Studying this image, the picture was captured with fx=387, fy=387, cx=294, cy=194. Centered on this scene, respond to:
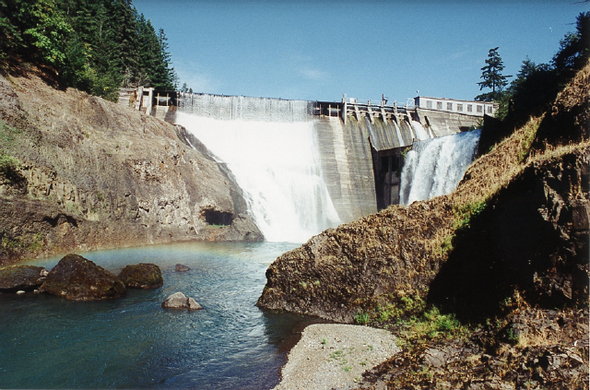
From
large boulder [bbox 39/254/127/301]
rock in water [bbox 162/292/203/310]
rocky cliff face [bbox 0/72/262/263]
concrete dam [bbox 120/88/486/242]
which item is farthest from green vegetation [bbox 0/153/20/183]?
concrete dam [bbox 120/88/486/242]

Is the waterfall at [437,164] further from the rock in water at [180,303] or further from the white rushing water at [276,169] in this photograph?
the rock in water at [180,303]

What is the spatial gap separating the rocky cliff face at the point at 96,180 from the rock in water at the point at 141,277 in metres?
7.73

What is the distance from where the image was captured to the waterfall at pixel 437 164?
109 ft

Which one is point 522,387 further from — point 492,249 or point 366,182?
point 366,182

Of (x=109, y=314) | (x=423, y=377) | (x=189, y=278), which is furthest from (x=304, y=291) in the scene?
(x=189, y=278)

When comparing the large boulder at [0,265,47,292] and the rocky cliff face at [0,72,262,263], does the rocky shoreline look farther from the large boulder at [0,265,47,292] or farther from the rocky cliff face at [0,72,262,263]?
the rocky cliff face at [0,72,262,263]

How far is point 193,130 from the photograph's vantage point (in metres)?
46.4

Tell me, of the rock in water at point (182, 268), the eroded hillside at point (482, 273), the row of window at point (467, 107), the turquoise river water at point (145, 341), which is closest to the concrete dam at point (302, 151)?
the row of window at point (467, 107)

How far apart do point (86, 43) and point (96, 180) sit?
24588 mm

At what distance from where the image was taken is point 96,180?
27922 mm

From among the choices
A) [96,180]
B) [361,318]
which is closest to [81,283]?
[361,318]

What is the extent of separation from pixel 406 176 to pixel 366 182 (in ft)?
24.4

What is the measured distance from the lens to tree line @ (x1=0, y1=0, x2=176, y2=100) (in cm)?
2900

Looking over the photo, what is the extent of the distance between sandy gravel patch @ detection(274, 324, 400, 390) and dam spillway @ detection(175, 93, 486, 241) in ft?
93.2
